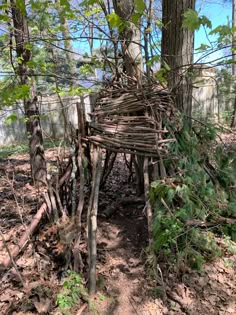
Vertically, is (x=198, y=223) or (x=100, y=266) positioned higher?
(x=198, y=223)

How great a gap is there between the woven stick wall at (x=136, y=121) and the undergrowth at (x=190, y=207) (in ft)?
0.61

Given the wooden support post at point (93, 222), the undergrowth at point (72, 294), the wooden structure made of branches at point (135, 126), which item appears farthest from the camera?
the wooden structure made of branches at point (135, 126)

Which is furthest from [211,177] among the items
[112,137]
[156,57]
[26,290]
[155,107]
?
[26,290]

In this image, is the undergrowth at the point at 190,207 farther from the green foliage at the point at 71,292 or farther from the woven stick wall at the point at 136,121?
the green foliage at the point at 71,292

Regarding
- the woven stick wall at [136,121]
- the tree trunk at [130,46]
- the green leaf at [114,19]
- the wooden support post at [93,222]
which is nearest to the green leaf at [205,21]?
the green leaf at [114,19]

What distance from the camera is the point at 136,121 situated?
262 centimetres

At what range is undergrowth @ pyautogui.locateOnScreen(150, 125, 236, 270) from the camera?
212cm

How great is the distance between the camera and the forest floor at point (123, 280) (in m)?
1.93

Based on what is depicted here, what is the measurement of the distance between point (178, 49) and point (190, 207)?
159 centimetres

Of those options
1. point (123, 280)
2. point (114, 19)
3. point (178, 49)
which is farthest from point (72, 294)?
point (178, 49)

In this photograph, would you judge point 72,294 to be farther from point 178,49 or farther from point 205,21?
point 178,49

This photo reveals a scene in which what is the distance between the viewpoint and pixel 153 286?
209 cm

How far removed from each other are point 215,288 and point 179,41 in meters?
2.23

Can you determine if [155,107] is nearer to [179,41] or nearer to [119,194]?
[179,41]
